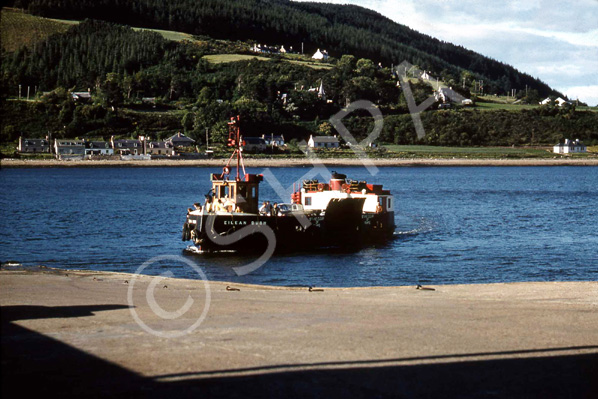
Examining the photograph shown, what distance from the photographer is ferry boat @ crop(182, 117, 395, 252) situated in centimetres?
3384

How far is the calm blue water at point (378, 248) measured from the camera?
95.9ft

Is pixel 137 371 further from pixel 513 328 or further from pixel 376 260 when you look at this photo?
pixel 376 260

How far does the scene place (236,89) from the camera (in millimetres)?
191375

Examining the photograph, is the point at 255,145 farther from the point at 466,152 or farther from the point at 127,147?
the point at 466,152

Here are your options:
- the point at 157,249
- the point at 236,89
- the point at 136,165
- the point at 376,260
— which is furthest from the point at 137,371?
the point at 236,89

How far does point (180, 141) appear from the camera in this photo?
154m

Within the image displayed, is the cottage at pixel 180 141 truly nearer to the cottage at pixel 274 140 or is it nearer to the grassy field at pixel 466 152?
the cottage at pixel 274 140

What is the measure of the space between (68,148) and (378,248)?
12089cm

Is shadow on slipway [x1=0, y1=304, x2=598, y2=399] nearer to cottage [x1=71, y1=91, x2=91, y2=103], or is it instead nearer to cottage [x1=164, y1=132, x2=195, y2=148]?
cottage [x1=164, y1=132, x2=195, y2=148]

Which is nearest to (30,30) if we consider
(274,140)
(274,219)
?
(274,140)

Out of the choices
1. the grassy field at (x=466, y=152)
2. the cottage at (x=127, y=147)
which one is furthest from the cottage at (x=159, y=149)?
the grassy field at (x=466, y=152)

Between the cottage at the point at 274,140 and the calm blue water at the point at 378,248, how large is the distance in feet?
278

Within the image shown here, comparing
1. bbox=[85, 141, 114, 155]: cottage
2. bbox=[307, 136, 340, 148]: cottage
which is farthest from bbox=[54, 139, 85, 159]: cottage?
bbox=[307, 136, 340, 148]: cottage

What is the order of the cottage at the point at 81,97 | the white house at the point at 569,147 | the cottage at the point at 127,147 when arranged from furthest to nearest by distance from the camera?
the white house at the point at 569,147 → the cottage at the point at 81,97 → the cottage at the point at 127,147
